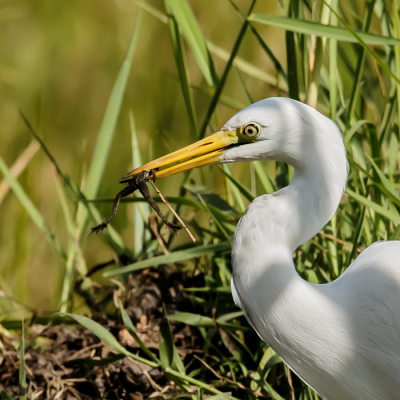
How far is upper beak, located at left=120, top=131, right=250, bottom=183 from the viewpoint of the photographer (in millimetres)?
1181

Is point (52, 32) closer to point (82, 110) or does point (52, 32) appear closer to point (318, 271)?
point (82, 110)

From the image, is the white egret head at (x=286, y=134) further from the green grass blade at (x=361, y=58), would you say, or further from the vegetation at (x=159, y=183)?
the green grass blade at (x=361, y=58)

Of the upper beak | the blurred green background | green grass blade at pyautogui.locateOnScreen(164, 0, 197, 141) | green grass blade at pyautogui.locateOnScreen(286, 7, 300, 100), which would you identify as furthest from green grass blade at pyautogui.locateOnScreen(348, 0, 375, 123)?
the blurred green background

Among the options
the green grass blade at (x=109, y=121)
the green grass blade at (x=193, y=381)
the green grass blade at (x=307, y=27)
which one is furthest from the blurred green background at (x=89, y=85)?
the green grass blade at (x=307, y=27)

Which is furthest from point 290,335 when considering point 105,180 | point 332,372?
point 105,180

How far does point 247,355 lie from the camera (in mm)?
1620

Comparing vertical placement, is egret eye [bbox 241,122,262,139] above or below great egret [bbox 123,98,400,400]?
above

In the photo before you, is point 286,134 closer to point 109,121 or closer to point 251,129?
point 251,129

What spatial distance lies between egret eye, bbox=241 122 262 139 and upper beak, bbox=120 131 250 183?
32mm

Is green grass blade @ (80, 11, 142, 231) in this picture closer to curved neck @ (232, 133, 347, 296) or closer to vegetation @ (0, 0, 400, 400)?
vegetation @ (0, 0, 400, 400)

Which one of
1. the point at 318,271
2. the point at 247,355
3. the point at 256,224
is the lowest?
the point at 247,355

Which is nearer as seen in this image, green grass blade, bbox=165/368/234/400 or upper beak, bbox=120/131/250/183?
upper beak, bbox=120/131/250/183

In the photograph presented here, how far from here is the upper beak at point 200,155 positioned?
1.18 meters

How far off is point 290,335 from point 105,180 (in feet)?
5.59
